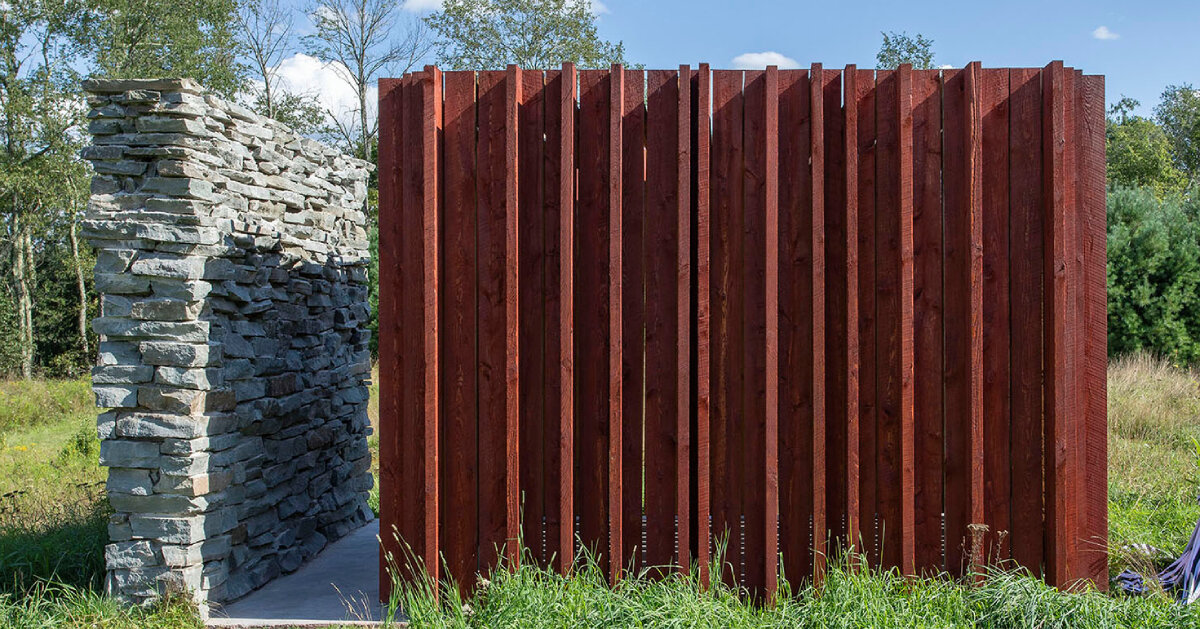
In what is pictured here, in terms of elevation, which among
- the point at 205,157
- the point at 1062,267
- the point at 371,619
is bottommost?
the point at 371,619

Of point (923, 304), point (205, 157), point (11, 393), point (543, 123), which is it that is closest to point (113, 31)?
point (11, 393)

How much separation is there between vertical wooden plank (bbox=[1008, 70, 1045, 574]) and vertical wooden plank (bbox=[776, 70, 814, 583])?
964mm

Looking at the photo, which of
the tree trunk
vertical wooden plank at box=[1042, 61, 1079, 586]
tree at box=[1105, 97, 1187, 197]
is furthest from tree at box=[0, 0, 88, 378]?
tree at box=[1105, 97, 1187, 197]

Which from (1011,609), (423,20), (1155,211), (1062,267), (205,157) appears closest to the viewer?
(1011,609)

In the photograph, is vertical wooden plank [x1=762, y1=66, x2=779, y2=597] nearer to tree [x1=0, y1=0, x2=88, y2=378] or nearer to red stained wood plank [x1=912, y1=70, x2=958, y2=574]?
red stained wood plank [x1=912, y1=70, x2=958, y2=574]

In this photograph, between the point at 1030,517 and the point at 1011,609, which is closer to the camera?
the point at 1011,609

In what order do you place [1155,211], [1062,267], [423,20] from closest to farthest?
[1062,267], [1155,211], [423,20]

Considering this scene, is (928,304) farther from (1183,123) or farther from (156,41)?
(1183,123)

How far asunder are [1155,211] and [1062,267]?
11.2 metres

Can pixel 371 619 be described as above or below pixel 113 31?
below

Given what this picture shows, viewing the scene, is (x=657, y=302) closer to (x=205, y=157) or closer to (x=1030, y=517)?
(x=1030, y=517)

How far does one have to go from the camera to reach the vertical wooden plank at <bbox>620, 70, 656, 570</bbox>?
12.9 feet

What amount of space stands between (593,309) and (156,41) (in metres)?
18.5

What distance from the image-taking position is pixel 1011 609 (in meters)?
3.58
